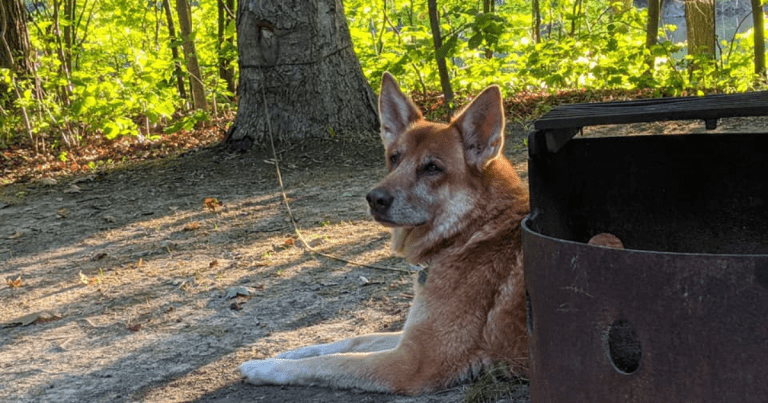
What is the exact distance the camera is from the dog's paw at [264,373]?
3.75 m

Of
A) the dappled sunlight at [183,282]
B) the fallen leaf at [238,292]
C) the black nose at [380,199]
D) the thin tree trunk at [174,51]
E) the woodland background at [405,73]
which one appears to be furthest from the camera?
the thin tree trunk at [174,51]

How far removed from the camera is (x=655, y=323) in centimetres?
202

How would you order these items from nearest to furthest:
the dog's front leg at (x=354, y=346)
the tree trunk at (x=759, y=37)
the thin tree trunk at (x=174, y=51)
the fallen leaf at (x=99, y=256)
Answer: the dog's front leg at (x=354, y=346), the fallen leaf at (x=99, y=256), the tree trunk at (x=759, y=37), the thin tree trunk at (x=174, y=51)

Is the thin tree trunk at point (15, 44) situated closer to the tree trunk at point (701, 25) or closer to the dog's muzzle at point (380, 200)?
the dog's muzzle at point (380, 200)

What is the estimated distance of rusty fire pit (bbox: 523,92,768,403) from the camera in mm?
1944

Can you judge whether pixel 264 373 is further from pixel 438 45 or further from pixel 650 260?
pixel 438 45

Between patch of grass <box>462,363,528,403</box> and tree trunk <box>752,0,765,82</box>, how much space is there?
9.97 m

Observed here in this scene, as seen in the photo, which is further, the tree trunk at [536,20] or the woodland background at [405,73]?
the tree trunk at [536,20]

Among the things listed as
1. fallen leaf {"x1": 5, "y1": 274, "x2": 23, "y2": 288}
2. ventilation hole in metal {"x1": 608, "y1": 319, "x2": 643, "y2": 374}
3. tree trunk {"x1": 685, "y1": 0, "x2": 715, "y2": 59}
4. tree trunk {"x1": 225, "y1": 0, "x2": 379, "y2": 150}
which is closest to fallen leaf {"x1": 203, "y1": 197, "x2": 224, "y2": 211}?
tree trunk {"x1": 225, "y1": 0, "x2": 379, "y2": 150}

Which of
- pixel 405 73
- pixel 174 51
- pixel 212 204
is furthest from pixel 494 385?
pixel 174 51

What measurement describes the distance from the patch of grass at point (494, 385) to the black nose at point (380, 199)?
3.39 feet

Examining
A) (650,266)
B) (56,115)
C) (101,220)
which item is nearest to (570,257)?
(650,266)

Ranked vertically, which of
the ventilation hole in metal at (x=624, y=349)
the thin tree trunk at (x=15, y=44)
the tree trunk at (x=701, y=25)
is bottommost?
the ventilation hole in metal at (x=624, y=349)

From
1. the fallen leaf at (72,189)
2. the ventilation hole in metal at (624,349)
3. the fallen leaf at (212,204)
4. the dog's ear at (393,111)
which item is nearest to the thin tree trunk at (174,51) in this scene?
the fallen leaf at (72,189)
